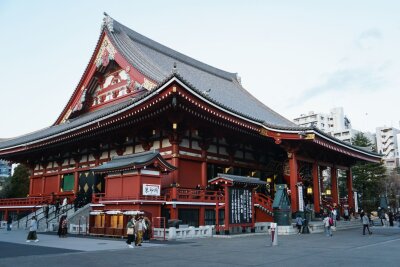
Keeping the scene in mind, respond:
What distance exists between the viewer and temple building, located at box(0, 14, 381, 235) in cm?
2147

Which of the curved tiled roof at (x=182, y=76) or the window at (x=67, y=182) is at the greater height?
the curved tiled roof at (x=182, y=76)

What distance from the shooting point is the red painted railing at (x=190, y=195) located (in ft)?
72.5

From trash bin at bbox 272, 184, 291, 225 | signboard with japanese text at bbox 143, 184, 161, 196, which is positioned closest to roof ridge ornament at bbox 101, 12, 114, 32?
signboard with japanese text at bbox 143, 184, 161, 196

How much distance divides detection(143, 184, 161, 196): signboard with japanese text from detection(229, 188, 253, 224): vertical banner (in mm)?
4284

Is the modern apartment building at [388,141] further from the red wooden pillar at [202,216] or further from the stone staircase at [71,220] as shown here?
the stone staircase at [71,220]

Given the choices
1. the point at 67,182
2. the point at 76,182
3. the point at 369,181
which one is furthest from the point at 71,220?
the point at 369,181

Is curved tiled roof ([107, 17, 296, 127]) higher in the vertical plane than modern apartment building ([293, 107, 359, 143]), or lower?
lower

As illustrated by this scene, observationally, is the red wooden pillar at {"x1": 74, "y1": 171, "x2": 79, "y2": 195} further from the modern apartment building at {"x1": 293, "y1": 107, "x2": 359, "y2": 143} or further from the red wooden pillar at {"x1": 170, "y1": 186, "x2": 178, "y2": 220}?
the modern apartment building at {"x1": 293, "y1": 107, "x2": 359, "y2": 143}

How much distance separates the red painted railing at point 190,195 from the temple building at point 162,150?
0.34ft

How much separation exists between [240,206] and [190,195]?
3.08 meters

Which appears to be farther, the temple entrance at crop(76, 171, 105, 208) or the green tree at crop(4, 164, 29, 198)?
the green tree at crop(4, 164, 29, 198)

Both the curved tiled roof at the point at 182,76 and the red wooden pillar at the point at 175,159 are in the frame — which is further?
the curved tiled roof at the point at 182,76

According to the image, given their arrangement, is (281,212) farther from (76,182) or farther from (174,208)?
(76,182)

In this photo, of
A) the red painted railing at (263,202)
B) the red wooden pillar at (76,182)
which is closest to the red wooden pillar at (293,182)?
the red painted railing at (263,202)
